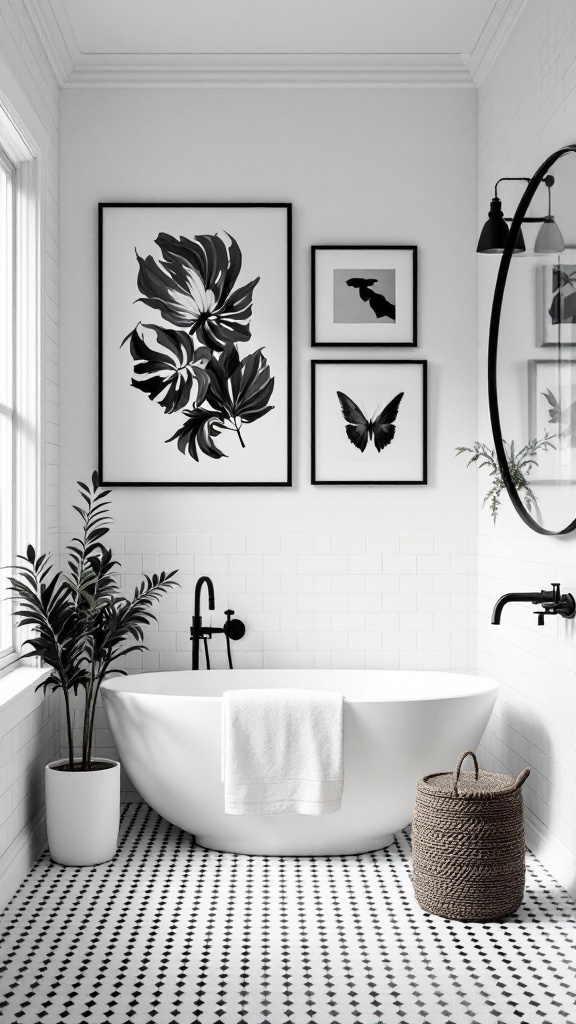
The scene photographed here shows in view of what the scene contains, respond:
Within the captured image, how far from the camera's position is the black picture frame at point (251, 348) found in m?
3.95

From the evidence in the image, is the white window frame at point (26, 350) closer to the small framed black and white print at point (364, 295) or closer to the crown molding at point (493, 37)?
the small framed black and white print at point (364, 295)

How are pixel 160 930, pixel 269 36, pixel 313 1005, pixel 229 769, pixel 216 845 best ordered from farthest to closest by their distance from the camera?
1. pixel 269 36
2. pixel 216 845
3. pixel 229 769
4. pixel 160 930
5. pixel 313 1005

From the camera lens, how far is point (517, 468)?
131 inches

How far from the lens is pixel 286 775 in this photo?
121 inches

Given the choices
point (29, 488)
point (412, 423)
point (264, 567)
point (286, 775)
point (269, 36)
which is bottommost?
point (286, 775)

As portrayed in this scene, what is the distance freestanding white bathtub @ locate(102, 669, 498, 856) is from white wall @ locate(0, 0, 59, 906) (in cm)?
35

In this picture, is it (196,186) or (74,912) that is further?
(196,186)

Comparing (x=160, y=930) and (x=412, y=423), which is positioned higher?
(x=412, y=423)

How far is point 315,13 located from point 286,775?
275 centimetres

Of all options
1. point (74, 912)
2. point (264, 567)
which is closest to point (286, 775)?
point (74, 912)

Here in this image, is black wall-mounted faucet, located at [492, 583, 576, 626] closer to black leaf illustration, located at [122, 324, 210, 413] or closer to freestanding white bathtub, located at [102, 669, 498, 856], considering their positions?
freestanding white bathtub, located at [102, 669, 498, 856]

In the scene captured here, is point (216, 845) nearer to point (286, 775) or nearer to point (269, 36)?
point (286, 775)

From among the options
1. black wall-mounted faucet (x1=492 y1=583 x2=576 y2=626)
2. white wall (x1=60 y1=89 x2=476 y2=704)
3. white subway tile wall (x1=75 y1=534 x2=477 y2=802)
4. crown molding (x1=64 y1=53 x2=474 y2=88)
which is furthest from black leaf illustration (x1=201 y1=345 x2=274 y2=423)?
black wall-mounted faucet (x1=492 y1=583 x2=576 y2=626)

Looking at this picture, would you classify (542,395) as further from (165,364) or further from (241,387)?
(165,364)
